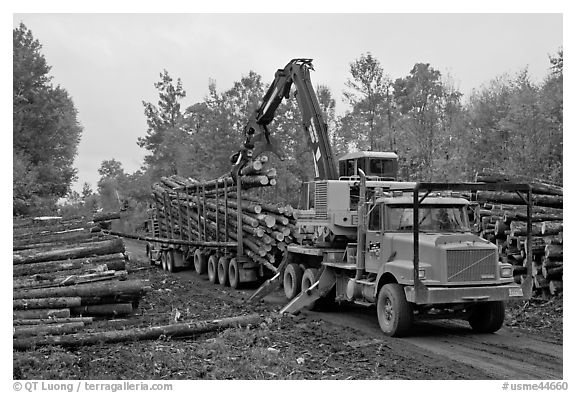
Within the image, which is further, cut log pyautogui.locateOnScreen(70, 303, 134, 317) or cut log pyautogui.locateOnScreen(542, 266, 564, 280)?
cut log pyautogui.locateOnScreen(542, 266, 564, 280)

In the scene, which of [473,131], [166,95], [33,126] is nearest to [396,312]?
[33,126]

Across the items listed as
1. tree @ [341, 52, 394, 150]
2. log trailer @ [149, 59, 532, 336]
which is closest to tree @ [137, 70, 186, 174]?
tree @ [341, 52, 394, 150]

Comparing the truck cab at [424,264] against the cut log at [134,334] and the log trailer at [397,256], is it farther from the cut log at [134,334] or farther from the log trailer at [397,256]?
the cut log at [134,334]

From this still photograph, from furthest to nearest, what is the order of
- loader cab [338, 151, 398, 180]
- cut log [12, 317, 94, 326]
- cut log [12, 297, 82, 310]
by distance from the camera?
1. loader cab [338, 151, 398, 180]
2. cut log [12, 297, 82, 310]
3. cut log [12, 317, 94, 326]

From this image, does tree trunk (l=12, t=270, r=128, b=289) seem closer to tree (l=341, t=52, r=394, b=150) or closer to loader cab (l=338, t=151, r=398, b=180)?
loader cab (l=338, t=151, r=398, b=180)

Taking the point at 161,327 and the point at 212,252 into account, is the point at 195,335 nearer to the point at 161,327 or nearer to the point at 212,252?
the point at 161,327

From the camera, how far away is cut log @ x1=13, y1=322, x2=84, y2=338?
879 centimetres

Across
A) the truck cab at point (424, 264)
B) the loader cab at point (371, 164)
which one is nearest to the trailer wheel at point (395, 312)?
the truck cab at point (424, 264)

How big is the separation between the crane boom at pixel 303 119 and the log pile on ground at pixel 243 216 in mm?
1047

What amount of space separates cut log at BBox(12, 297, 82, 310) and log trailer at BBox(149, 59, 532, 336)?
15.0 ft

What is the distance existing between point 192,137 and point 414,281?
110 feet

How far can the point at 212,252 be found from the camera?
816 inches

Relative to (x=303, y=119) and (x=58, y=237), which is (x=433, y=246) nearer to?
(x=303, y=119)

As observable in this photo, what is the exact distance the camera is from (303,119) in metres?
17.0
